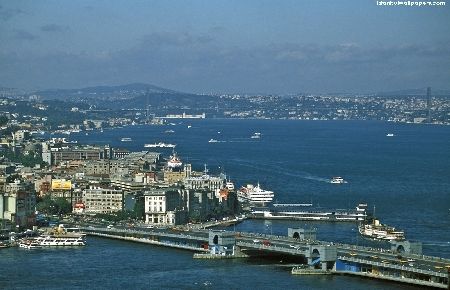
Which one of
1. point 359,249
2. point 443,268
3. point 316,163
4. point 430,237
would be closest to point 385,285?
point 443,268

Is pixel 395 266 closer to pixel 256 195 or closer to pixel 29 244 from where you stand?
pixel 29 244

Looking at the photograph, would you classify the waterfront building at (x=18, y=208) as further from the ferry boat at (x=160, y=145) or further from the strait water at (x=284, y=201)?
the ferry boat at (x=160, y=145)

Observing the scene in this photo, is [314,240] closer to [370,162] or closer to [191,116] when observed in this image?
[370,162]

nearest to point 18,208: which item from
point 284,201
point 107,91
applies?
point 284,201

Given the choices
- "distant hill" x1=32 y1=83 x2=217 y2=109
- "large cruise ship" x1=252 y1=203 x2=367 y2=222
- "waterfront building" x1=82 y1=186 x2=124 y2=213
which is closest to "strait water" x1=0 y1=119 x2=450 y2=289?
"large cruise ship" x1=252 y1=203 x2=367 y2=222

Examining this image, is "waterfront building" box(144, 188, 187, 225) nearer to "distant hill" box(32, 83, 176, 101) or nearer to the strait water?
the strait water

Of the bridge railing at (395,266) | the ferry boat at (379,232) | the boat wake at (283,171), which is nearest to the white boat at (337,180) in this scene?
the boat wake at (283,171)
